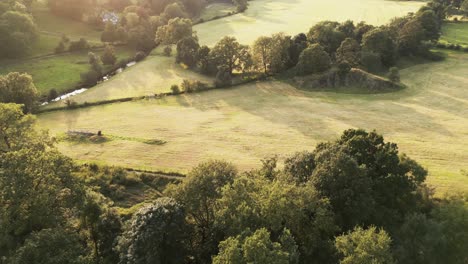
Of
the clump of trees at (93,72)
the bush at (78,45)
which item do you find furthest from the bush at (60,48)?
the clump of trees at (93,72)

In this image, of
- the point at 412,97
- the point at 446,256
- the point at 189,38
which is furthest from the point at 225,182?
the point at 189,38

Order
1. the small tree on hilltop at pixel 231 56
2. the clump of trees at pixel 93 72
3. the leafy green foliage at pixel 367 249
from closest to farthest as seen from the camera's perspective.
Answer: the leafy green foliage at pixel 367 249
the small tree on hilltop at pixel 231 56
the clump of trees at pixel 93 72

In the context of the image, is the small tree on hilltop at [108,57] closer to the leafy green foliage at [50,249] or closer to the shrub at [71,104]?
the shrub at [71,104]

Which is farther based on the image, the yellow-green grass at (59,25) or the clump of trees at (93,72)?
the yellow-green grass at (59,25)


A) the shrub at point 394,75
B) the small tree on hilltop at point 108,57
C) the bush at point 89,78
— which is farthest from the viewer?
the small tree on hilltop at point 108,57

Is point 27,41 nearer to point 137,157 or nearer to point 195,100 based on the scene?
point 195,100

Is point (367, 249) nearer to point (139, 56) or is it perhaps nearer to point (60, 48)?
point (139, 56)

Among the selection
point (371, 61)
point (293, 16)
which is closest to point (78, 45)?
point (293, 16)
